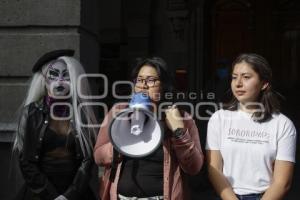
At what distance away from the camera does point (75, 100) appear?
367 cm

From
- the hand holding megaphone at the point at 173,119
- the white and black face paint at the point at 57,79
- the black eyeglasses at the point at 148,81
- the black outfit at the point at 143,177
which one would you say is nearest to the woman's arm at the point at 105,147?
the black outfit at the point at 143,177

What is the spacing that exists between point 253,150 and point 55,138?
54.4 inches

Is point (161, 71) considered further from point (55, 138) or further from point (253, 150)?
point (55, 138)

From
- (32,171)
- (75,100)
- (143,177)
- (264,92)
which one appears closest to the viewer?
(143,177)

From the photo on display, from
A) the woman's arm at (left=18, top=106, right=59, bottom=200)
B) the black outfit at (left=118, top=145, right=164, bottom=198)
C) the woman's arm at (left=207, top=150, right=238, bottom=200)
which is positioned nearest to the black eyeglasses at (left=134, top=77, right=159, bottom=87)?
the black outfit at (left=118, top=145, right=164, bottom=198)

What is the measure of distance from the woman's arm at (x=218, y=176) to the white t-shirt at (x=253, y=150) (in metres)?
0.03

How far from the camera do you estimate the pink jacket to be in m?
3.22

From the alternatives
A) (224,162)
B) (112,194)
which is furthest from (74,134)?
(224,162)

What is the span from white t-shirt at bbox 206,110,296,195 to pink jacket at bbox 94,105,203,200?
21 cm

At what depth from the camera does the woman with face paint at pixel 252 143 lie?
3311 millimetres

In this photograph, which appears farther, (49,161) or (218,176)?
(49,161)

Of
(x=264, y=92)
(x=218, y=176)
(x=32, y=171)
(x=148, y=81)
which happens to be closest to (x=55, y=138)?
(x=32, y=171)

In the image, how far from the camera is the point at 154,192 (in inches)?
129

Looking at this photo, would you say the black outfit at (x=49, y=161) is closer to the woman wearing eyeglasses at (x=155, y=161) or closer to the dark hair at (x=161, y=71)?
the woman wearing eyeglasses at (x=155, y=161)
